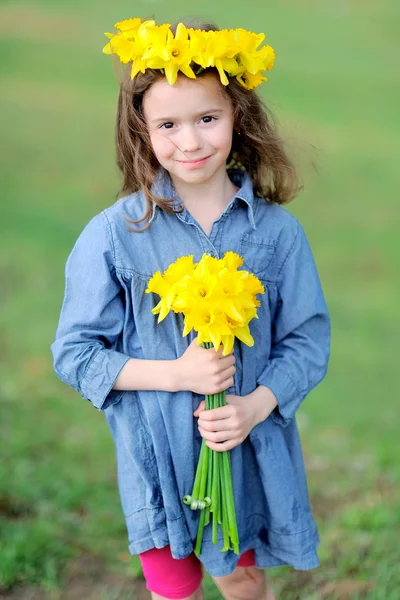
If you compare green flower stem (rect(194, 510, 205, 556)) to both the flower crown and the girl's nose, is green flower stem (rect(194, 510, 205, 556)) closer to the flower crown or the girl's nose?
the girl's nose

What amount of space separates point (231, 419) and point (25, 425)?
2.30 meters

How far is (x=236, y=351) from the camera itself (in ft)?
7.41

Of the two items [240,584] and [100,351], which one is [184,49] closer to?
[100,351]

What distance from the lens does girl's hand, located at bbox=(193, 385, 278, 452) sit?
2.12 metres

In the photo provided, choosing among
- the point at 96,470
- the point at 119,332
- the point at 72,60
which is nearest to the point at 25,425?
the point at 96,470

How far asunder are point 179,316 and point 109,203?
5.67 meters

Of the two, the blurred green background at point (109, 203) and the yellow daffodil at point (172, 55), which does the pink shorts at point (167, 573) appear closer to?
the blurred green background at point (109, 203)

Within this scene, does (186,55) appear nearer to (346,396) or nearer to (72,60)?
(346,396)

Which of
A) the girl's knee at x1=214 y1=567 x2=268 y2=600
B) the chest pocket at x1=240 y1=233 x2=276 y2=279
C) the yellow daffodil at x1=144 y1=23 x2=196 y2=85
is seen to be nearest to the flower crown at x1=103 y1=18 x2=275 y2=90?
the yellow daffodil at x1=144 y1=23 x2=196 y2=85

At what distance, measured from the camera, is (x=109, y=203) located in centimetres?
775

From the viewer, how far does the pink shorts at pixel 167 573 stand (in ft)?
7.52

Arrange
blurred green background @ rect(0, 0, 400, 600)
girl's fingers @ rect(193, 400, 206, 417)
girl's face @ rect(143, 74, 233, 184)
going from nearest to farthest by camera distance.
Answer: girl's face @ rect(143, 74, 233, 184), girl's fingers @ rect(193, 400, 206, 417), blurred green background @ rect(0, 0, 400, 600)

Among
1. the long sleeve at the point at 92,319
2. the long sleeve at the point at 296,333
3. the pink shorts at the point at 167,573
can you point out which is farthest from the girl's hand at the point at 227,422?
the pink shorts at the point at 167,573

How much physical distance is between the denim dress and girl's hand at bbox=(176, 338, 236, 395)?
0.07m
